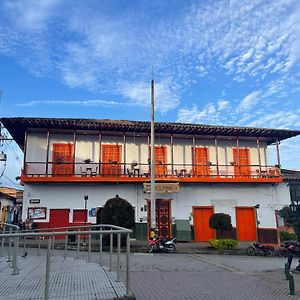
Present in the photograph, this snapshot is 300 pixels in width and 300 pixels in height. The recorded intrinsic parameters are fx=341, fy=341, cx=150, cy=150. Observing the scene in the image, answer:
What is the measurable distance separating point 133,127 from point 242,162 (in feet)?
28.0

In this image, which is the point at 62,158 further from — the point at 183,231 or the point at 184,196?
the point at 183,231

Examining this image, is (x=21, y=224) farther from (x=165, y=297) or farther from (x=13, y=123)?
(x=165, y=297)

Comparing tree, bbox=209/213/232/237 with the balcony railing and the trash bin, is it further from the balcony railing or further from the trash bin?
the balcony railing

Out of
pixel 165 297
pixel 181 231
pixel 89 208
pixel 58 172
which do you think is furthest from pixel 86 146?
pixel 165 297

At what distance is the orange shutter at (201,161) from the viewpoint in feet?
78.0

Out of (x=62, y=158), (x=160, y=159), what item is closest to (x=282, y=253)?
(x=160, y=159)

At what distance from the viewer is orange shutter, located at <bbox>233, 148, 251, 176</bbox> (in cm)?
2442

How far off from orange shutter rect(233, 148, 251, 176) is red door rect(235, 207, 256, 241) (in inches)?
103

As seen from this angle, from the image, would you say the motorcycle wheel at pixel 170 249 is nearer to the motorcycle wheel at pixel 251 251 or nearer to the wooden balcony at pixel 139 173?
the motorcycle wheel at pixel 251 251

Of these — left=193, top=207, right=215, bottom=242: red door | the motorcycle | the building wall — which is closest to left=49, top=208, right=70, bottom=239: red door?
the building wall

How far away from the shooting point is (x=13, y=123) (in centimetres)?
2141

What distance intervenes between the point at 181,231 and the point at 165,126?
688 centimetres

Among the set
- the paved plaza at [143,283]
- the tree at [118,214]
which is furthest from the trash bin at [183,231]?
the paved plaza at [143,283]

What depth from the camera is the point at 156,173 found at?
2305cm
